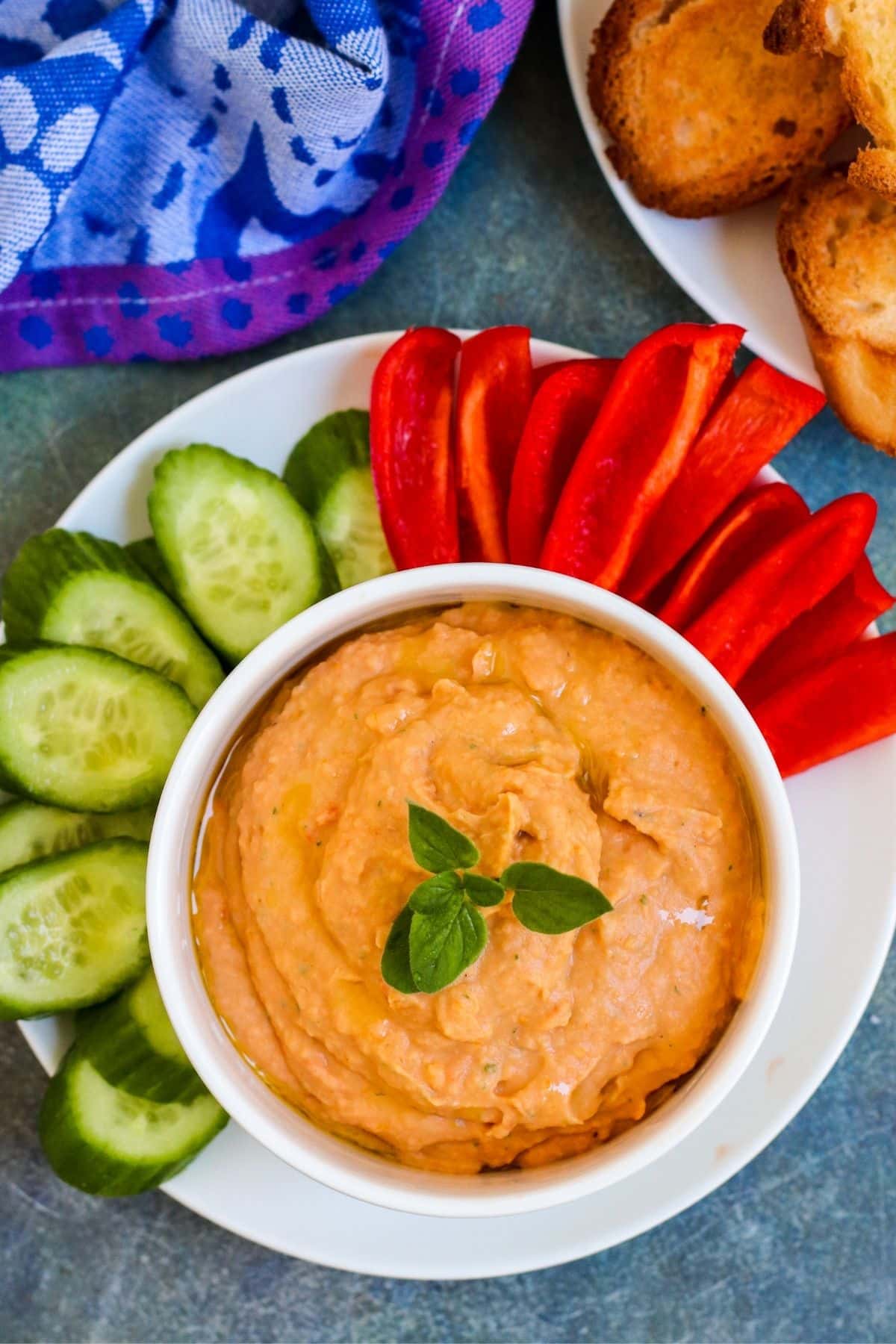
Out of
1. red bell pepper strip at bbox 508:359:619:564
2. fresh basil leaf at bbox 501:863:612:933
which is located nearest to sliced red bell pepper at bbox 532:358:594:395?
red bell pepper strip at bbox 508:359:619:564

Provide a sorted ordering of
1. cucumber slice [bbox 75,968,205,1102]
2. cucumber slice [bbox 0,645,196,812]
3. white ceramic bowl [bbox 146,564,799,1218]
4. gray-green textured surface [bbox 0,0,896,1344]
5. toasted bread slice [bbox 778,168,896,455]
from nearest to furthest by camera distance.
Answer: white ceramic bowl [bbox 146,564,799,1218] < cucumber slice [bbox 0,645,196,812] < cucumber slice [bbox 75,968,205,1102] < toasted bread slice [bbox 778,168,896,455] < gray-green textured surface [bbox 0,0,896,1344]

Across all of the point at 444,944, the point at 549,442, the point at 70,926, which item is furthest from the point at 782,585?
the point at 70,926

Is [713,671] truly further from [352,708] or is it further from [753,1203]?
[753,1203]

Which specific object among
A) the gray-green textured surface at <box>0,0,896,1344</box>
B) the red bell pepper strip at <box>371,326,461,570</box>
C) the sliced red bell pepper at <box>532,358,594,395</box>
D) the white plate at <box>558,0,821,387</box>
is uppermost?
the white plate at <box>558,0,821,387</box>

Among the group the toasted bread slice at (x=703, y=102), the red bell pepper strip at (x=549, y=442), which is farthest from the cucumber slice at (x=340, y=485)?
the toasted bread slice at (x=703, y=102)

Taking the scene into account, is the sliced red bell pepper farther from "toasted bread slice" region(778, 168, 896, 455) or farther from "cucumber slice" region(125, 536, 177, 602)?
"cucumber slice" region(125, 536, 177, 602)

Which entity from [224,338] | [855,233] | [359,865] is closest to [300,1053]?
[359,865]

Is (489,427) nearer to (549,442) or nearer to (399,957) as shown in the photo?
(549,442)

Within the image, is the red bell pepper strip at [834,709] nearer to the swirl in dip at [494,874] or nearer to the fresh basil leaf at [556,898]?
the swirl in dip at [494,874]
